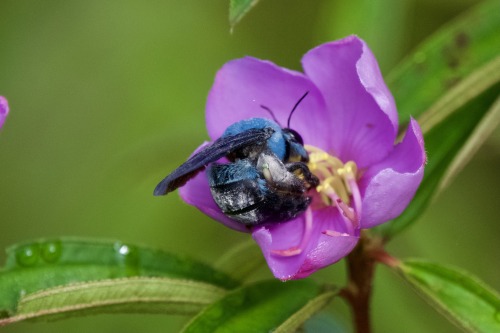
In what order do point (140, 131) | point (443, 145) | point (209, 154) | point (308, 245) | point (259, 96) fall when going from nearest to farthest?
point (209, 154) < point (308, 245) < point (259, 96) < point (443, 145) < point (140, 131)

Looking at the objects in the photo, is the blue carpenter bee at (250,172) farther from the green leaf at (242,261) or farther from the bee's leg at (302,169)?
the green leaf at (242,261)

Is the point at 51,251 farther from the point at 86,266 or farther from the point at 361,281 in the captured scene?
the point at 361,281

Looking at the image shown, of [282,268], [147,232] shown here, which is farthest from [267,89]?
[147,232]

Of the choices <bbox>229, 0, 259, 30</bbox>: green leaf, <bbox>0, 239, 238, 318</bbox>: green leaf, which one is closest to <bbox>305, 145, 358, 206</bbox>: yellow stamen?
<bbox>0, 239, 238, 318</bbox>: green leaf

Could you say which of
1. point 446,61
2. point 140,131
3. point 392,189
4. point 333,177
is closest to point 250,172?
point 392,189

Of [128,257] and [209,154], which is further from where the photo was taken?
[128,257]

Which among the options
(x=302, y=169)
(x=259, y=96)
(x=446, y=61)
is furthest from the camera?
(x=446, y=61)

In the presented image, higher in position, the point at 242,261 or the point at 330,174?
the point at 330,174
